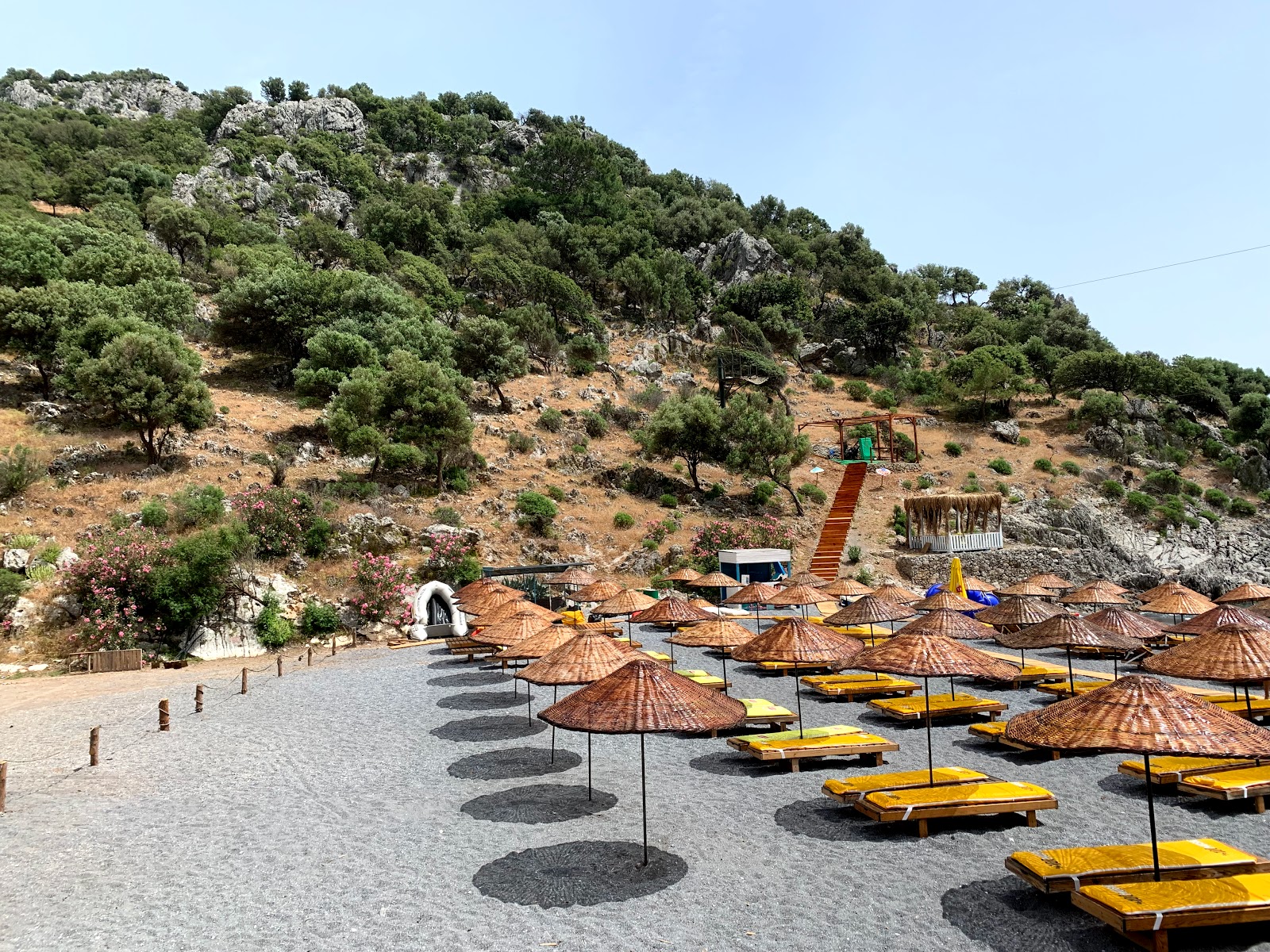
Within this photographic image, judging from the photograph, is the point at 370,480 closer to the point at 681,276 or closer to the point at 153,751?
the point at 153,751

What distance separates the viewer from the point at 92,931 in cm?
678

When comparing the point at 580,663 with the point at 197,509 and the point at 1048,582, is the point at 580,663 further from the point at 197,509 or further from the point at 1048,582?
the point at 197,509

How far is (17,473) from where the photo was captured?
87.9ft

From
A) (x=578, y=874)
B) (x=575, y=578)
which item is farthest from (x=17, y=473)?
(x=578, y=874)

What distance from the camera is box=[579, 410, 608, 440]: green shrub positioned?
148ft

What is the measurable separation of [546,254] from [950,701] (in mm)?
58197

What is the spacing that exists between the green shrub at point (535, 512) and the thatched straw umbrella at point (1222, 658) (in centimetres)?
2604

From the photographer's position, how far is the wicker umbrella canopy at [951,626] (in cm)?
1335

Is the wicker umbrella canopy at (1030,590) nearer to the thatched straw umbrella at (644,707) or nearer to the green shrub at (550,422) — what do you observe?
the thatched straw umbrella at (644,707)

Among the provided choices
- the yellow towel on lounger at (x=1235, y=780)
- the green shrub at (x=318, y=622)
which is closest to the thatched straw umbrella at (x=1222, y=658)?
the yellow towel on lounger at (x=1235, y=780)

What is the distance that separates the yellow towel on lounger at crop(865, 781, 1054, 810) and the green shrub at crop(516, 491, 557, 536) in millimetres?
25535

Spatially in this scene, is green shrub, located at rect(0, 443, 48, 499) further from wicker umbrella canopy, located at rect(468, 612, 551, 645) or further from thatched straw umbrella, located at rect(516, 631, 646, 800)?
thatched straw umbrella, located at rect(516, 631, 646, 800)

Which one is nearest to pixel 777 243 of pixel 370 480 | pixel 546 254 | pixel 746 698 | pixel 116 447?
pixel 546 254

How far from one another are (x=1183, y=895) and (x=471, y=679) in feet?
50.6
